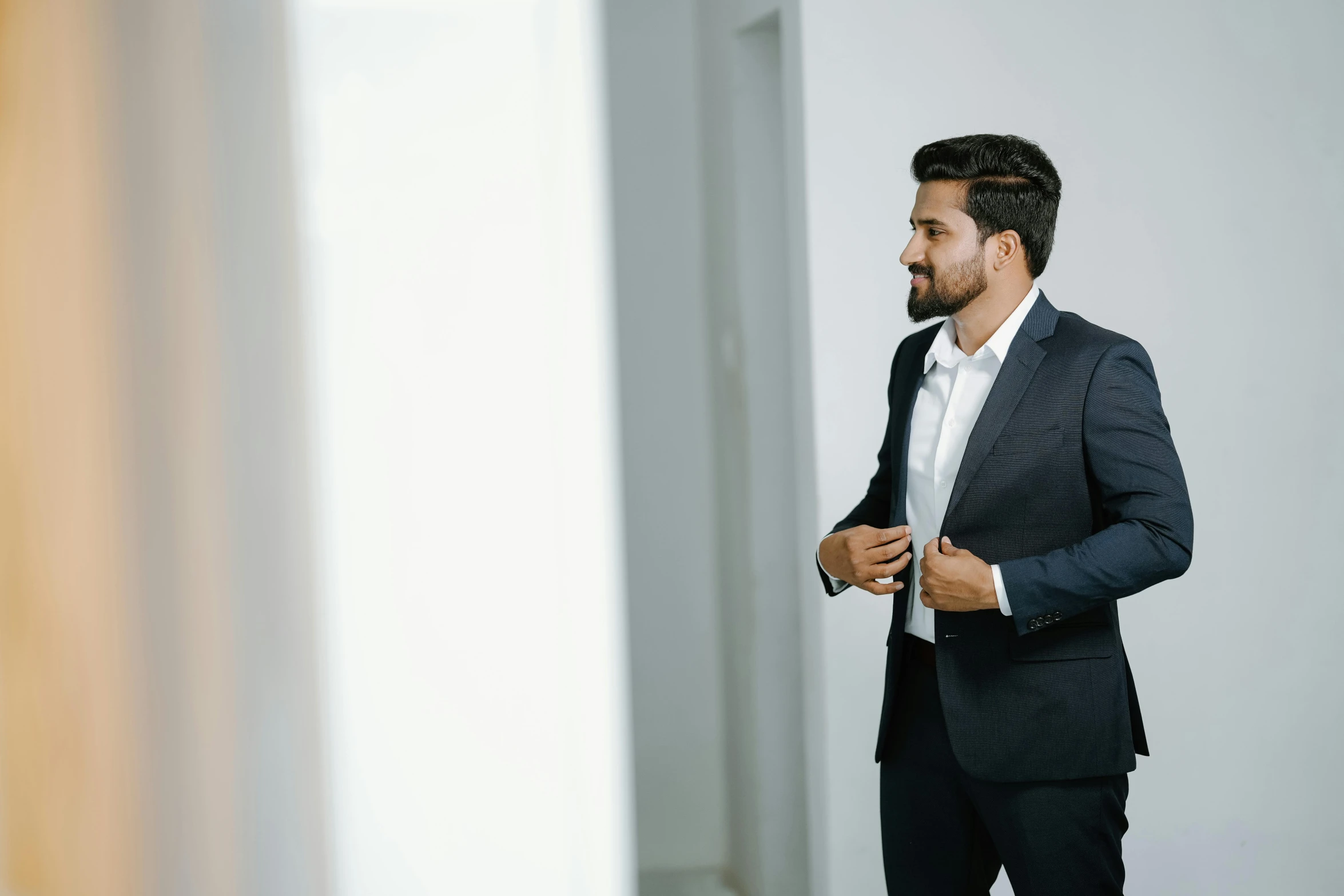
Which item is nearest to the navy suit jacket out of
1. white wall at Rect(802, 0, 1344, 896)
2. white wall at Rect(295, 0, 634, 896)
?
white wall at Rect(802, 0, 1344, 896)

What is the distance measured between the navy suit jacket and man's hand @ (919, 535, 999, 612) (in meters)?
0.03

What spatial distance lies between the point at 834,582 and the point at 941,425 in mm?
413

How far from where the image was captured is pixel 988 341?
1498mm

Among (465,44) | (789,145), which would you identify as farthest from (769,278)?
(465,44)

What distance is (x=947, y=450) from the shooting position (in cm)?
150

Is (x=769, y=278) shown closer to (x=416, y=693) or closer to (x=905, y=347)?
(x=905, y=347)

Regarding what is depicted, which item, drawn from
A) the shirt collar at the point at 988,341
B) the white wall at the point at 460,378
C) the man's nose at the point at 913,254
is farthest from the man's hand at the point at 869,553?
the white wall at the point at 460,378

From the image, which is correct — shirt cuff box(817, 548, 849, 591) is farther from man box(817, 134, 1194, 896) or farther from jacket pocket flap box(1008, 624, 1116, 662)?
jacket pocket flap box(1008, 624, 1116, 662)

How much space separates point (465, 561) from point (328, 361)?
0.04m

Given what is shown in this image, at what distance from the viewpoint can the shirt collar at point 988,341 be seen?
148 centimetres

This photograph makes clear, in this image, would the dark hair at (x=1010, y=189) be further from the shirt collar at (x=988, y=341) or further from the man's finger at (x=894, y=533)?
the man's finger at (x=894, y=533)

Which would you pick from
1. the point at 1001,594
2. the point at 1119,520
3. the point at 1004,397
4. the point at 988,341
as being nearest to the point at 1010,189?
the point at 988,341

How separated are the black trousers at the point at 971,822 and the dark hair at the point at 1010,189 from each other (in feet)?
2.14

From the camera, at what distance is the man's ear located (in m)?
1.54
